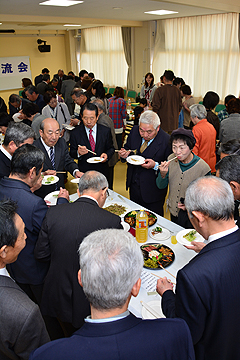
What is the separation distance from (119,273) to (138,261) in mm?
87

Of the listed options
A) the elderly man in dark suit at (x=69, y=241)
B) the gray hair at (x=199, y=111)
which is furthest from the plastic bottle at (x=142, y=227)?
the gray hair at (x=199, y=111)

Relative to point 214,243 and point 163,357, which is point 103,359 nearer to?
point 163,357

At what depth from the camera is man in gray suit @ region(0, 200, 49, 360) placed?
1.08 m

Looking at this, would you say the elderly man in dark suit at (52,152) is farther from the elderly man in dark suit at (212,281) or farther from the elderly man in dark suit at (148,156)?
the elderly man in dark suit at (212,281)

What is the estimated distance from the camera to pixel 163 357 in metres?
0.85

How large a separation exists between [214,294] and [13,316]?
2.56 feet


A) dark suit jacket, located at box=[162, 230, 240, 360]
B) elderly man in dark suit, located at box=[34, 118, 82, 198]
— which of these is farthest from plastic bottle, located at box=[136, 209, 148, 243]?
elderly man in dark suit, located at box=[34, 118, 82, 198]

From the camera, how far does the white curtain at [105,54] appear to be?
10148 millimetres

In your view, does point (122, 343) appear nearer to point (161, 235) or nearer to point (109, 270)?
point (109, 270)

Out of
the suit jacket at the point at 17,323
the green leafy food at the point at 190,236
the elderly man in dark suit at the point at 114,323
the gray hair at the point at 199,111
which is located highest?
the gray hair at the point at 199,111

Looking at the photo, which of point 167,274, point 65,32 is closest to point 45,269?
point 167,274

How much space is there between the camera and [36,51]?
11.8 meters

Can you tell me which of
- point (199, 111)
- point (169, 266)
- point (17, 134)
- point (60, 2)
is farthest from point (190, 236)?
point (60, 2)

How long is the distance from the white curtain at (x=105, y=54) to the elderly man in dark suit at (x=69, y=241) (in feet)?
30.7
